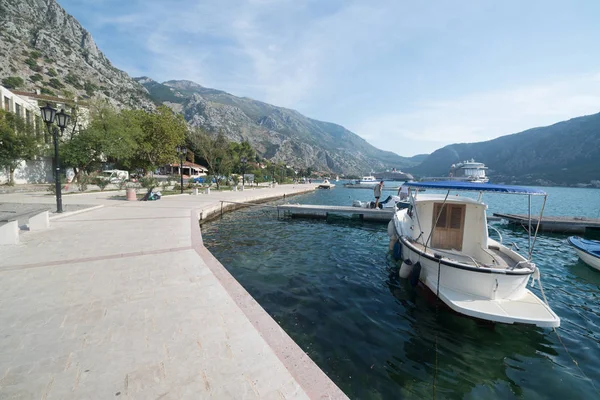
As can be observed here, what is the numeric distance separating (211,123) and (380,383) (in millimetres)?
149708

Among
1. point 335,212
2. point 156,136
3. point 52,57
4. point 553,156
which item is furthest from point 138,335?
point 553,156

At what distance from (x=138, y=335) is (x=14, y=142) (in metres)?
37.4

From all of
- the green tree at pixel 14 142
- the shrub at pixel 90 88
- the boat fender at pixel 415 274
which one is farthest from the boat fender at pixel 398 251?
the shrub at pixel 90 88

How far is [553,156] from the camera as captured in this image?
146 metres

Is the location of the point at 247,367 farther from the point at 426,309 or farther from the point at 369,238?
the point at 369,238

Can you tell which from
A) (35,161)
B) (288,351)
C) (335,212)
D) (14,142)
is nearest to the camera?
(288,351)

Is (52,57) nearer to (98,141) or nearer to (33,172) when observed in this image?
(33,172)

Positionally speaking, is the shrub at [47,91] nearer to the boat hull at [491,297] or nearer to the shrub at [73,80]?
the shrub at [73,80]

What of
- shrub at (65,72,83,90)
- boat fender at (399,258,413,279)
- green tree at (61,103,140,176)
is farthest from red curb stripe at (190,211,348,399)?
shrub at (65,72,83,90)

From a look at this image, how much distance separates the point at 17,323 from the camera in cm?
357

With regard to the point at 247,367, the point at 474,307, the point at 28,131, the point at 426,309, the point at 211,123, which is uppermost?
the point at 211,123

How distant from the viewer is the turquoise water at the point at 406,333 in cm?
395

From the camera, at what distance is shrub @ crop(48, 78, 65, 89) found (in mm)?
67688

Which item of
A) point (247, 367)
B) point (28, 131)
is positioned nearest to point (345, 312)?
point (247, 367)
